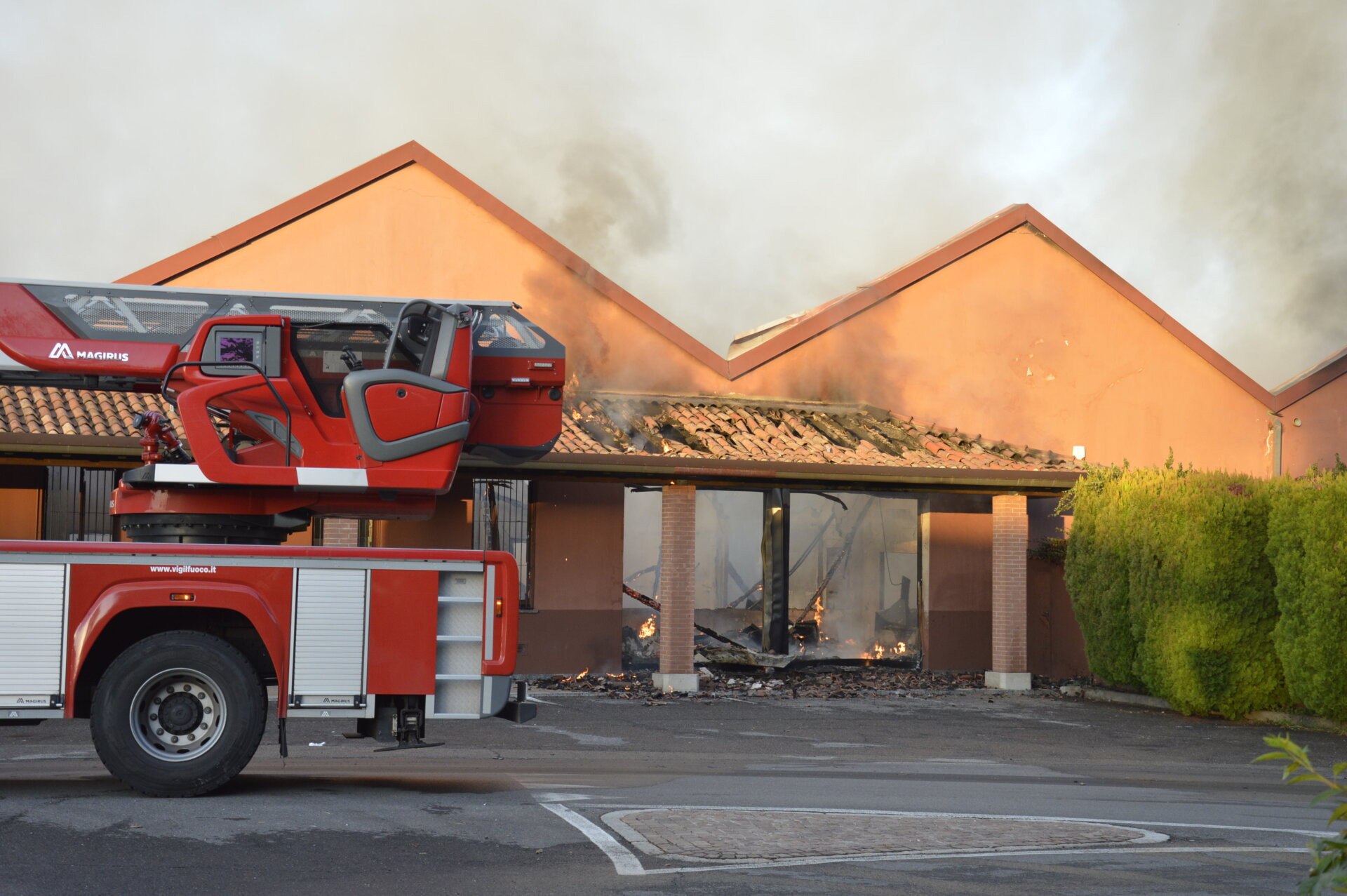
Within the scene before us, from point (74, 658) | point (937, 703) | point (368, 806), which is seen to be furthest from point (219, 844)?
point (937, 703)

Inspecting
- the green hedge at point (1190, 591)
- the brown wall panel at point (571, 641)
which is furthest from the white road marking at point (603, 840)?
the green hedge at point (1190, 591)

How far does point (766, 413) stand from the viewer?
19406mm

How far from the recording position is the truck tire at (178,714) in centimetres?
733

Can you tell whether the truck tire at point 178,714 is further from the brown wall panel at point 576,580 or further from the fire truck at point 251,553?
the brown wall panel at point 576,580

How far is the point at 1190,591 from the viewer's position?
1559 cm

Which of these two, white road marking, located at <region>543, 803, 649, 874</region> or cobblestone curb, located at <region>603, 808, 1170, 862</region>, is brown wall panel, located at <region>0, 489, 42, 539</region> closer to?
white road marking, located at <region>543, 803, 649, 874</region>

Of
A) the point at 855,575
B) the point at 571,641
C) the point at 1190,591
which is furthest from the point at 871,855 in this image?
the point at 855,575

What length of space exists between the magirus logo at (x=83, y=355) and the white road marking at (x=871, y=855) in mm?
4016

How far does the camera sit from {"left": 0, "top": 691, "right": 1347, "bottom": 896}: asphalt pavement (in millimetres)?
5797

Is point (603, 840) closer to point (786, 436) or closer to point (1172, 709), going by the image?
point (786, 436)

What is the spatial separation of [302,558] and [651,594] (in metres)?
11.9

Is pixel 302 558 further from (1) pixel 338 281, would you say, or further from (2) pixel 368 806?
(1) pixel 338 281

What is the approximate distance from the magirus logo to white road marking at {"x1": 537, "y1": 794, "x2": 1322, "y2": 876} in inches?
158

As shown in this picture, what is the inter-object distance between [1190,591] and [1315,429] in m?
9.56
